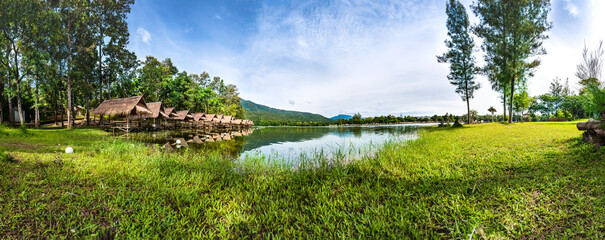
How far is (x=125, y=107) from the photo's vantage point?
18.5 m

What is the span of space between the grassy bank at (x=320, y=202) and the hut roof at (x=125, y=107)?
1806 cm

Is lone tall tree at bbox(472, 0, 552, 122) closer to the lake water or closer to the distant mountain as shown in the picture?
the lake water

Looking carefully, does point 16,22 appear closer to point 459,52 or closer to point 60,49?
point 60,49

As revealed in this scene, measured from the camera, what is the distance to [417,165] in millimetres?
4031

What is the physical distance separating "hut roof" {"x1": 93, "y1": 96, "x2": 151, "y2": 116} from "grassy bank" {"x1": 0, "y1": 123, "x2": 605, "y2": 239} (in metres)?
18.1

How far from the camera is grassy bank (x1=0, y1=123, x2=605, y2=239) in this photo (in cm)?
192

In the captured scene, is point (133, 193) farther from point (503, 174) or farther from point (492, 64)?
point (492, 64)

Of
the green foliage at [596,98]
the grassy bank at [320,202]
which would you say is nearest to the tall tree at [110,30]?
the grassy bank at [320,202]

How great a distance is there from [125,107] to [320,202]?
74.6 ft

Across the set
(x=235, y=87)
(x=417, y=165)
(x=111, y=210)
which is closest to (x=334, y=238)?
(x=111, y=210)

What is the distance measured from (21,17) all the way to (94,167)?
19.5 metres

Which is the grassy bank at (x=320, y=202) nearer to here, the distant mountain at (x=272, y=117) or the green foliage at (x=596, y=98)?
the green foliage at (x=596, y=98)

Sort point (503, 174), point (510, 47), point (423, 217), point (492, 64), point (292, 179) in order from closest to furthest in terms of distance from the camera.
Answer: point (423, 217)
point (503, 174)
point (292, 179)
point (510, 47)
point (492, 64)

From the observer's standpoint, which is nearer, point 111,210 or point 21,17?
point 111,210
